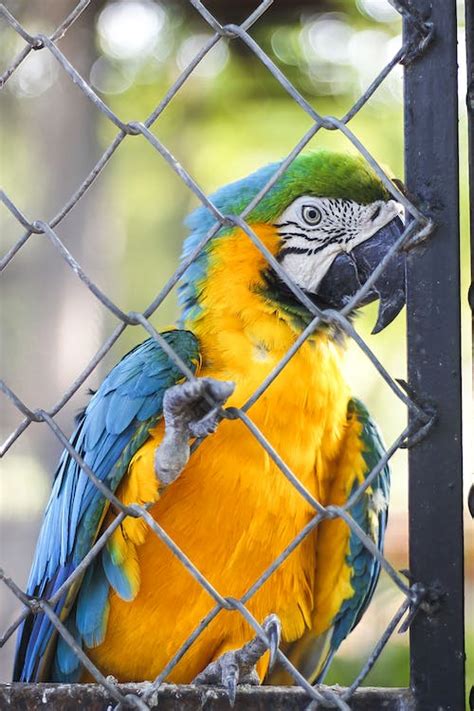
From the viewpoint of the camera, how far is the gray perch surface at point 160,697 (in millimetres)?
838

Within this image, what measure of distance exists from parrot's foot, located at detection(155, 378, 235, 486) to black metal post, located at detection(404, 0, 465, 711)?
18cm

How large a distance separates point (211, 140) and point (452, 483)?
312cm

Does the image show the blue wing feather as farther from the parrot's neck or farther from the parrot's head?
the parrot's head

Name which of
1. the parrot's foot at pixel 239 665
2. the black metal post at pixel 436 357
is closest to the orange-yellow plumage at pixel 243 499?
the parrot's foot at pixel 239 665

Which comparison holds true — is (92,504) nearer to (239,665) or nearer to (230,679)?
(239,665)

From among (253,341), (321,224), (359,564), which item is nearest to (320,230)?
(321,224)

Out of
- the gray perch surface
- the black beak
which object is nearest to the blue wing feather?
the black beak

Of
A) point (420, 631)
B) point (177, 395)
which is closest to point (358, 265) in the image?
point (177, 395)

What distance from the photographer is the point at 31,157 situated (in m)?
3.25

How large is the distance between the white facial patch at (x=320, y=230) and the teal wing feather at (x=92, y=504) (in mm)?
219

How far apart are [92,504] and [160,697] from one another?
0.41 m

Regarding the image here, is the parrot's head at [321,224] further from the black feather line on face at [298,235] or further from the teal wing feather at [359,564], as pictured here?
the teal wing feather at [359,564]

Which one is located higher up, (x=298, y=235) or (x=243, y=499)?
(x=298, y=235)

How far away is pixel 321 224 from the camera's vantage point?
4.72 ft
